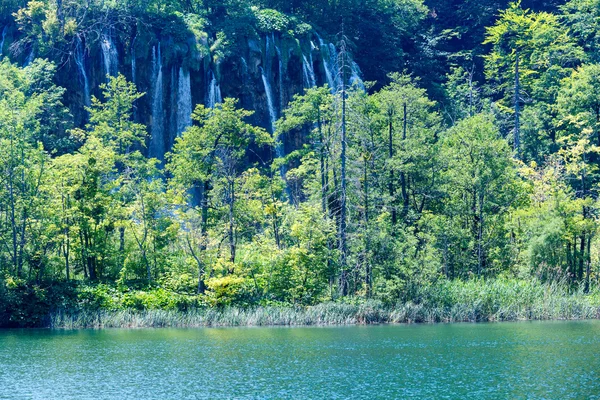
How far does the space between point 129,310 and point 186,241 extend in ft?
17.9

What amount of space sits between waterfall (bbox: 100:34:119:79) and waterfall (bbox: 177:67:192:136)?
443 cm

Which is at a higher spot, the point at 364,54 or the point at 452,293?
the point at 364,54

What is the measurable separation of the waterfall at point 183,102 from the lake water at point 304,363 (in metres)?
23.9

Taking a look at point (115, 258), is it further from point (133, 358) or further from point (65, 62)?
point (65, 62)

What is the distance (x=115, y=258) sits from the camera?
3731 cm

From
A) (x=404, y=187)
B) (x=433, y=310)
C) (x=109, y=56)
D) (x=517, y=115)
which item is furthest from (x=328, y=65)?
(x=433, y=310)

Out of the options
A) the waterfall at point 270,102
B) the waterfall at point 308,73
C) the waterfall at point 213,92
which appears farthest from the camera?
the waterfall at point 308,73

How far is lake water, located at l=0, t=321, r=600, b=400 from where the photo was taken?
19.3 meters

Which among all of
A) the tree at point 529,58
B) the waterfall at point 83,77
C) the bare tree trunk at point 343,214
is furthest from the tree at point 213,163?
the tree at point 529,58

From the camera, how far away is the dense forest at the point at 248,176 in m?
35.7

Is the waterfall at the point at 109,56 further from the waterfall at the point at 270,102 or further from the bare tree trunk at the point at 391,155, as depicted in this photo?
the bare tree trunk at the point at 391,155

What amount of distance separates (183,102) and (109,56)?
589cm

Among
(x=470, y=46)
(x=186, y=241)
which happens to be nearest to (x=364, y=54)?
(x=470, y=46)

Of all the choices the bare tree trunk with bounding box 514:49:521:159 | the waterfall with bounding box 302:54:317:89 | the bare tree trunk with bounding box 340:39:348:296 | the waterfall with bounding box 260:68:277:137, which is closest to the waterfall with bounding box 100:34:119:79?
the waterfall with bounding box 260:68:277:137
